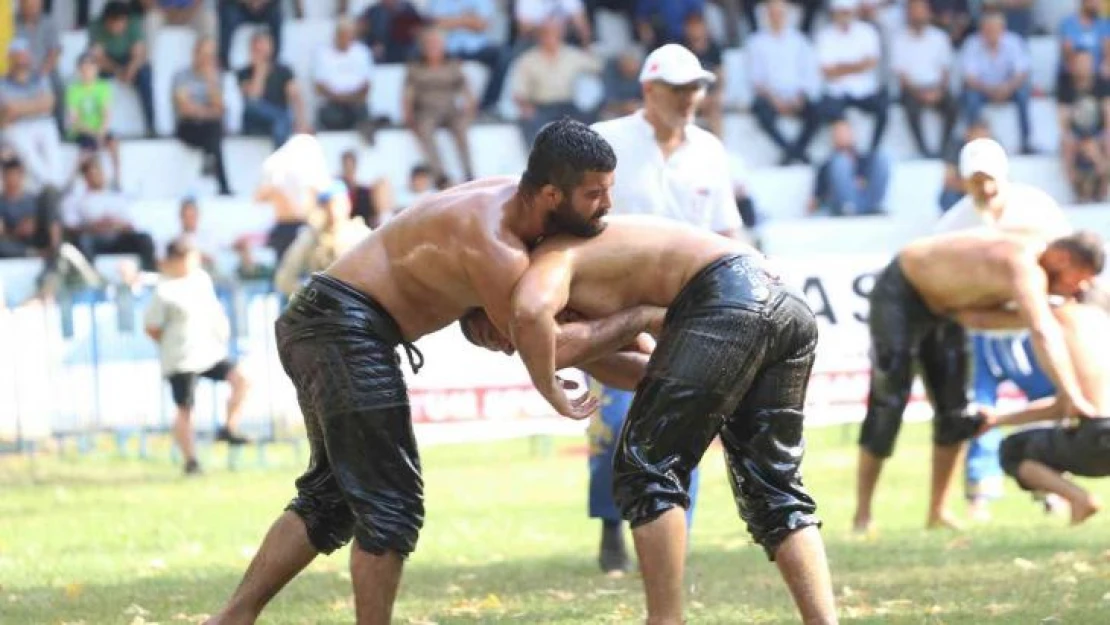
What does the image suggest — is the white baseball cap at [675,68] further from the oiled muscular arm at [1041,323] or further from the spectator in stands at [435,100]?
the spectator in stands at [435,100]

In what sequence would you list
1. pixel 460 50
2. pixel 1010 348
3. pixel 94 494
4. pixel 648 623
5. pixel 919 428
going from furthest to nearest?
1. pixel 460 50
2. pixel 919 428
3. pixel 94 494
4. pixel 1010 348
5. pixel 648 623

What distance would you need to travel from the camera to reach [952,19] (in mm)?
21859

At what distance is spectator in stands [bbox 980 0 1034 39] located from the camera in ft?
72.7

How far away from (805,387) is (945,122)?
15208 millimetres

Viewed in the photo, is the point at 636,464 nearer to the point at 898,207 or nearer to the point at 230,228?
the point at 230,228

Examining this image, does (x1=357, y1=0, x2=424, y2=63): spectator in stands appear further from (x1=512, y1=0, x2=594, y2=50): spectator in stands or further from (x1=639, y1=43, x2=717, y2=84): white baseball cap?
(x1=639, y1=43, x2=717, y2=84): white baseball cap

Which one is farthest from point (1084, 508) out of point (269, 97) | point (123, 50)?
point (123, 50)

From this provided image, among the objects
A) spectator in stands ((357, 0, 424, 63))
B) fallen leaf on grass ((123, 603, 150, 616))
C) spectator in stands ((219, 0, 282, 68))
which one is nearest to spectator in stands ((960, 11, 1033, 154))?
spectator in stands ((357, 0, 424, 63))

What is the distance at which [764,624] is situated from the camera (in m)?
7.83

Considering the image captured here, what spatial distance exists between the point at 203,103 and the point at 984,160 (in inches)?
383

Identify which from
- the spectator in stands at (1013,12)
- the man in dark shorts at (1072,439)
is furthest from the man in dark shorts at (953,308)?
the spectator in stands at (1013,12)

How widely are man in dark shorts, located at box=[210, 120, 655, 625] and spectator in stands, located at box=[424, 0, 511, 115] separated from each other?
547 inches

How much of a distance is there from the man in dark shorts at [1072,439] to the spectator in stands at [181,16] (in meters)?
11.5

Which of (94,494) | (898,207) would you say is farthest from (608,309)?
(898,207)
